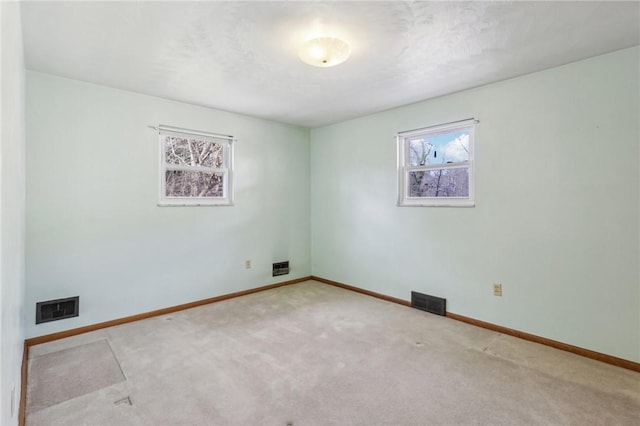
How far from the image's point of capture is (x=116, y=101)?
313 centimetres

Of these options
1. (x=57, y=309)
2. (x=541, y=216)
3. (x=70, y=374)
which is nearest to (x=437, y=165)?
(x=541, y=216)

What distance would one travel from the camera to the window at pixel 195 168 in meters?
3.56

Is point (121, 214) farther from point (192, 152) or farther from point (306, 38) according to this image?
point (306, 38)

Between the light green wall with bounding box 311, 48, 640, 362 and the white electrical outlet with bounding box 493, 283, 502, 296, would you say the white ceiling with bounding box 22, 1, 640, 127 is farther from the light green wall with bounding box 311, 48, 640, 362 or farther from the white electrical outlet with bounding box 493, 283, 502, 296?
the white electrical outlet with bounding box 493, 283, 502, 296

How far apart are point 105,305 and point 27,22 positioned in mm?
2378

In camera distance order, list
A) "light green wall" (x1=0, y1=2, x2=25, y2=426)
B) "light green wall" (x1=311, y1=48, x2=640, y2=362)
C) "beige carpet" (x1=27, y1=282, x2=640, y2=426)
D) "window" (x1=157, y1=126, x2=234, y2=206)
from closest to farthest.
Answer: "light green wall" (x1=0, y1=2, x2=25, y2=426)
"beige carpet" (x1=27, y1=282, x2=640, y2=426)
"light green wall" (x1=311, y1=48, x2=640, y2=362)
"window" (x1=157, y1=126, x2=234, y2=206)

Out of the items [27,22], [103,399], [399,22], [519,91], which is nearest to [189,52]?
[27,22]

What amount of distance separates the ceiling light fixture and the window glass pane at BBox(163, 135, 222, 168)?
6.85 ft

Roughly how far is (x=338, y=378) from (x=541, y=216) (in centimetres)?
219

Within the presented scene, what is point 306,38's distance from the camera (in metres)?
2.15

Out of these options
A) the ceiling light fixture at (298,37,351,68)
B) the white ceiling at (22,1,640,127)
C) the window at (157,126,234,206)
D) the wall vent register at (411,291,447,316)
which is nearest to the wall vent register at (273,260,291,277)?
the window at (157,126,234,206)

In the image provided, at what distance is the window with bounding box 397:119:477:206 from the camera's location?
10.9ft

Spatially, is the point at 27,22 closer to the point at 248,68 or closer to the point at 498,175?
the point at 248,68

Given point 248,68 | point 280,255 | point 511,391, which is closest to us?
point 511,391
